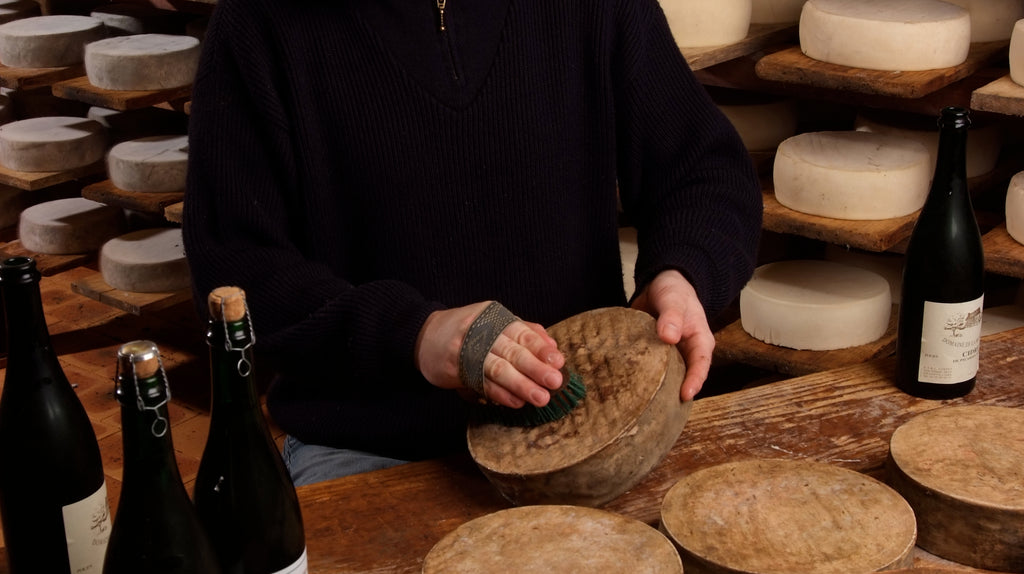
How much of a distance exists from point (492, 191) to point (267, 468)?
73 cm

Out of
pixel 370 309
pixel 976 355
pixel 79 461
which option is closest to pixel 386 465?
pixel 370 309

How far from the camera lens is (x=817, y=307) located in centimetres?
262

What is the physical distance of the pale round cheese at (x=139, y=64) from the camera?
355 centimetres

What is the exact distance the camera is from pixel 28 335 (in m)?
1.08

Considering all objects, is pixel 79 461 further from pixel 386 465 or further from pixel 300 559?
pixel 386 465

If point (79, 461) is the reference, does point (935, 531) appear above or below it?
below

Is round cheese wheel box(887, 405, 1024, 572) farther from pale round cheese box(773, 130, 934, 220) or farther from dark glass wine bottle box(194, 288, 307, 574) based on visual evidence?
pale round cheese box(773, 130, 934, 220)

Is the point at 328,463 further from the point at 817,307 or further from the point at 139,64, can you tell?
the point at 139,64

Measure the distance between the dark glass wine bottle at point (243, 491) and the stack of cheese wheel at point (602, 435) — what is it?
→ 27 centimetres

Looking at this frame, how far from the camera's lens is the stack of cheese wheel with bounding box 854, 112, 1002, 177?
261 cm

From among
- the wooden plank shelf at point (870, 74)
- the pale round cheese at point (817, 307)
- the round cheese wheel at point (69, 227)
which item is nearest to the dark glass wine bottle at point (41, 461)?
the wooden plank shelf at point (870, 74)

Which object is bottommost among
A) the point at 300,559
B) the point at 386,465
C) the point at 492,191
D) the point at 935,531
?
the point at 386,465

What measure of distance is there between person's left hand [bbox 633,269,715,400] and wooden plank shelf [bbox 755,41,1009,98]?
1.01 meters

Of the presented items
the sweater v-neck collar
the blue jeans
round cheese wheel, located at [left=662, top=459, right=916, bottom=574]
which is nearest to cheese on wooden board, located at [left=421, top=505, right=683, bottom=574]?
round cheese wheel, located at [left=662, top=459, right=916, bottom=574]
